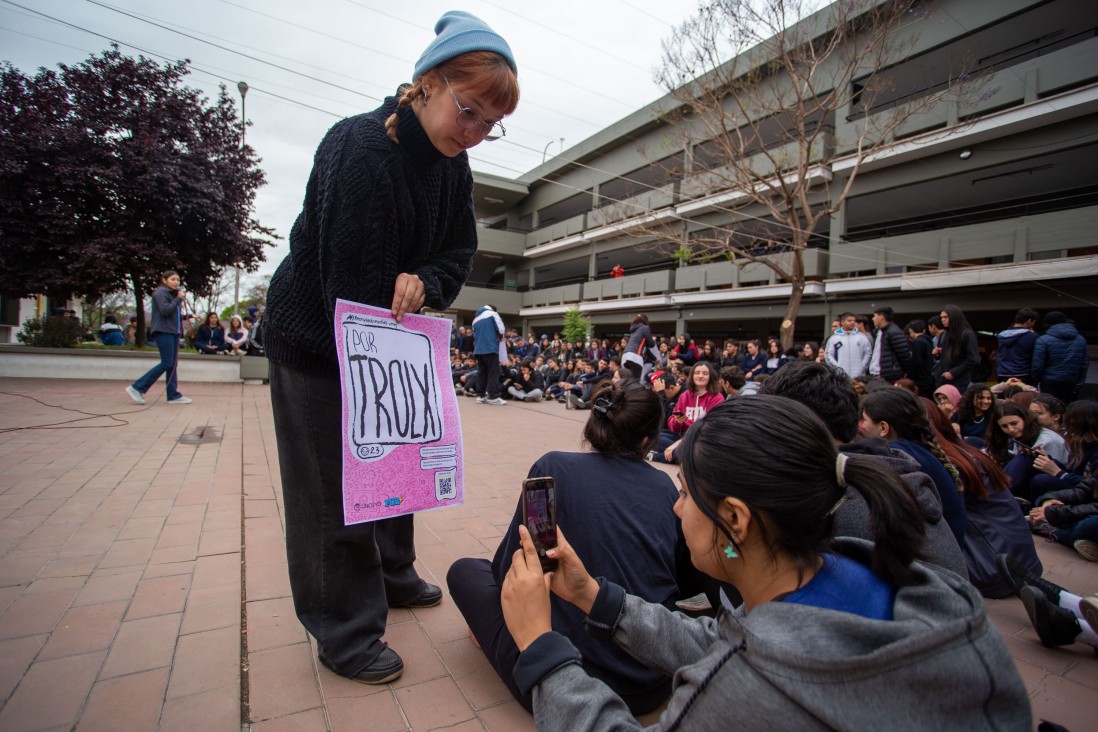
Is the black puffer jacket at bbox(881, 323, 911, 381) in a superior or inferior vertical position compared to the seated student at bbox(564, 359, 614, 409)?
superior

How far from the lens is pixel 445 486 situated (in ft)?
6.07

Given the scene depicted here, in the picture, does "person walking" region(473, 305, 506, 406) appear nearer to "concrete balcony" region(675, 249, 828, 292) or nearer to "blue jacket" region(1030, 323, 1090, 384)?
"blue jacket" region(1030, 323, 1090, 384)

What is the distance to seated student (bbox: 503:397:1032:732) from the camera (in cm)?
69

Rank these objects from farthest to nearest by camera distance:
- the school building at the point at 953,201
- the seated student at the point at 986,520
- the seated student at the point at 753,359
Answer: the school building at the point at 953,201 → the seated student at the point at 753,359 → the seated student at the point at 986,520

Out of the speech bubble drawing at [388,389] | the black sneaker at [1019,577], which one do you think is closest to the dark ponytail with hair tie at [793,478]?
the speech bubble drawing at [388,389]

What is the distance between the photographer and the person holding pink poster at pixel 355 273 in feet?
5.00

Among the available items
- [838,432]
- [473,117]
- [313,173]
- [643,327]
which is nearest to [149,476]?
[313,173]

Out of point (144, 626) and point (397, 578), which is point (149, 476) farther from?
point (397, 578)

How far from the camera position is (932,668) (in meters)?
0.69

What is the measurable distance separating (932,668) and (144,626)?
240 cm

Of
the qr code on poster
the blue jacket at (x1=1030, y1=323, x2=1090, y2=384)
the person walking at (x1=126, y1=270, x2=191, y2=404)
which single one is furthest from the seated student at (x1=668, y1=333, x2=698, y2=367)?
the qr code on poster

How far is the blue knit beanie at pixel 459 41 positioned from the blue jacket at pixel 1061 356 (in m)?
7.71

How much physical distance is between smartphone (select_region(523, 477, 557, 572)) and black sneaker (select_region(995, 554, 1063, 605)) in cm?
253

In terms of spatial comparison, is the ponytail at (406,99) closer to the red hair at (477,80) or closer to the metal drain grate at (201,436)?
the red hair at (477,80)
